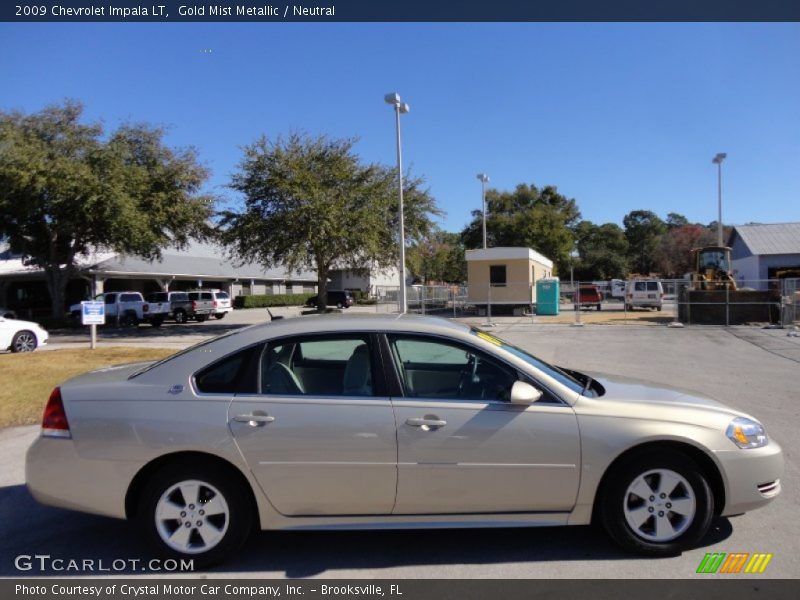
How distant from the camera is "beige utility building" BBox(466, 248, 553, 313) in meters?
31.0

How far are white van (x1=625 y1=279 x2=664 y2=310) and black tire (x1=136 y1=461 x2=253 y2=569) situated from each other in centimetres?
3290

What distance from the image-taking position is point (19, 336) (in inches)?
635

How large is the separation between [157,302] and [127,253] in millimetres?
4643

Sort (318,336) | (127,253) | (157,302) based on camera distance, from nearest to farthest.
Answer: (318,336), (127,253), (157,302)

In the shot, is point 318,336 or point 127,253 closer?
point 318,336

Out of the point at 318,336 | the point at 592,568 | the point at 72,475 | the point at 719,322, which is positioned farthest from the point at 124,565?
the point at 719,322

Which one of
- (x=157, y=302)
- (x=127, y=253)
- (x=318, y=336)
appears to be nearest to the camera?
(x=318, y=336)

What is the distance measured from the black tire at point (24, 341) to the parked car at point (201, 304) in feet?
52.4

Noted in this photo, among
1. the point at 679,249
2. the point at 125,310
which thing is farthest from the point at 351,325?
the point at 679,249

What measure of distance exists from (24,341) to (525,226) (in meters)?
46.9

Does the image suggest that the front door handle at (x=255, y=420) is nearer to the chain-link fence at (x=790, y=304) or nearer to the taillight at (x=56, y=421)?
the taillight at (x=56, y=421)

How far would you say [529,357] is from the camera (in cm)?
421

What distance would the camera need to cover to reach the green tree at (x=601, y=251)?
7375 centimetres

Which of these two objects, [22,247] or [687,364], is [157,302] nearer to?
[22,247]
